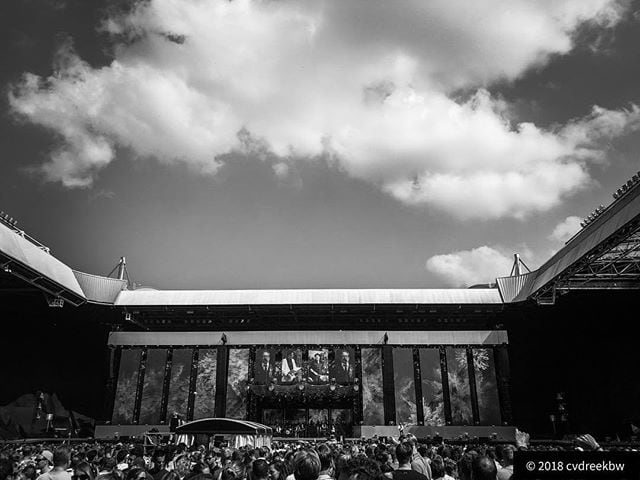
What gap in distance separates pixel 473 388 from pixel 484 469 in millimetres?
33686

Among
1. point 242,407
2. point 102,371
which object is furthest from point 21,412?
point 242,407

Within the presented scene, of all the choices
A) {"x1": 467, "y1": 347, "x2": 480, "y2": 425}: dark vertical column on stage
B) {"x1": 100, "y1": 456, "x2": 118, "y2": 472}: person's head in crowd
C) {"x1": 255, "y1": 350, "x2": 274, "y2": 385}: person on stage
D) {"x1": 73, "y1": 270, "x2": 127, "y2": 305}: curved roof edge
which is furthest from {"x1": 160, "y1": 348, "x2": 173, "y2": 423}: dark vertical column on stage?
{"x1": 100, "y1": 456, "x2": 118, "y2": 472}: person's head in crowd

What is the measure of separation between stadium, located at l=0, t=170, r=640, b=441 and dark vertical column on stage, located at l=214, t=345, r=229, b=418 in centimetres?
7

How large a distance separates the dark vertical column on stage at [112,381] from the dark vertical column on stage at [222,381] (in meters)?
7.12

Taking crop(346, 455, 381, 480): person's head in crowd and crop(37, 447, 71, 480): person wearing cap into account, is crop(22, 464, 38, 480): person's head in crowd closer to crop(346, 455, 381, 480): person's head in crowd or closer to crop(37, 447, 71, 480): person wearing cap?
crop(37, 447, 71, 480): person wearing cap

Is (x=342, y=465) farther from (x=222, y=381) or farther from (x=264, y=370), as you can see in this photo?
(x=222, y=381)

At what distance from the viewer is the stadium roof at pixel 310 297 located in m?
35.0

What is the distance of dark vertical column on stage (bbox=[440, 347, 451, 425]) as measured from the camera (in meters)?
35.5

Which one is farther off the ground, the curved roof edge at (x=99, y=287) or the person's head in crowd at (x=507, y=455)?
the curved roof edge at (x=99, y=287)

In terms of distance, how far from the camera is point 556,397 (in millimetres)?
34656

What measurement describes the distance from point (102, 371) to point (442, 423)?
2426cm

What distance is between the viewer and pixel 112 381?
121ft

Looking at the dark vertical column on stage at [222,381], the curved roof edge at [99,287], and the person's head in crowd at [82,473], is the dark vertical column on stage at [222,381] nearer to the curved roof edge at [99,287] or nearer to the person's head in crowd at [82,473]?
the curved roof edge at [99,287]

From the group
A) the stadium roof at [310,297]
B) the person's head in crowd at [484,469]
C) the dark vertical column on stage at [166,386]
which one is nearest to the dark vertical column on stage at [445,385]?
the stadium roof at [310,297]
